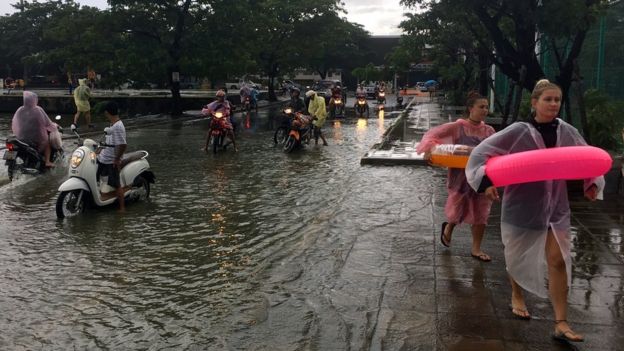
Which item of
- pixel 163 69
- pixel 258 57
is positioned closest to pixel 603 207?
pixel 163 69

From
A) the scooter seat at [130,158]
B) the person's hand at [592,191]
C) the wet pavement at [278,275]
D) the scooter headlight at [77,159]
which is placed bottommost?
the wet pavement at [278,275]

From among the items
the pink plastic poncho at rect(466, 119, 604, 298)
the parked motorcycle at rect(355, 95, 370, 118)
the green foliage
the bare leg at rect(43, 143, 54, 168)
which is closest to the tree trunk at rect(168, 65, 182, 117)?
the parked motorcycle at rect(355, 95, 370, 118)

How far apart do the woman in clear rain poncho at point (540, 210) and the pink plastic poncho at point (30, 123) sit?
393 inches

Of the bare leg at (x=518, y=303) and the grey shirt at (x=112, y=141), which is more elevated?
the grey shirt at (x=112, y=141)

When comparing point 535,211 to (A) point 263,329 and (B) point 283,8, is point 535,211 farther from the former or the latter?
(B) point 283,8

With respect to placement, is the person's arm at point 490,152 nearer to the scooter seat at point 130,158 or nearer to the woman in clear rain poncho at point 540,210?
the woman in clear rain poncho at point 540,210

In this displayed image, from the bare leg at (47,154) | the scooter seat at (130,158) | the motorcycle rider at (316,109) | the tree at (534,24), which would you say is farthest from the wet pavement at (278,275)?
the motorcycle rider at (316,109)

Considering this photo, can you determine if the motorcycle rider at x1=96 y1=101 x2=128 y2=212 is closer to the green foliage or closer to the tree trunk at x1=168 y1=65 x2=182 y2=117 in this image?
the green foliage

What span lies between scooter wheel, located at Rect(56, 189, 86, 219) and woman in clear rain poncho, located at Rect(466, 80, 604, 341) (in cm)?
569

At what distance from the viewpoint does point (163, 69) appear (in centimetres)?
2619

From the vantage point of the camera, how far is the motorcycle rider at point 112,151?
816 cm

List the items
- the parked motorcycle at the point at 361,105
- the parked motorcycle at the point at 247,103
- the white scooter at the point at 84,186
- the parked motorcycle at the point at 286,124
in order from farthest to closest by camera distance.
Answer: the parked motorcycle at the point at 247,103, the parked motorcycle at the point at 361,105, the parked motorcycle at the point at 286,124, the white scooter at the point at 84,186

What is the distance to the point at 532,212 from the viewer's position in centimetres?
423

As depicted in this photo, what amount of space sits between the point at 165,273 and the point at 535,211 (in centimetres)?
341
